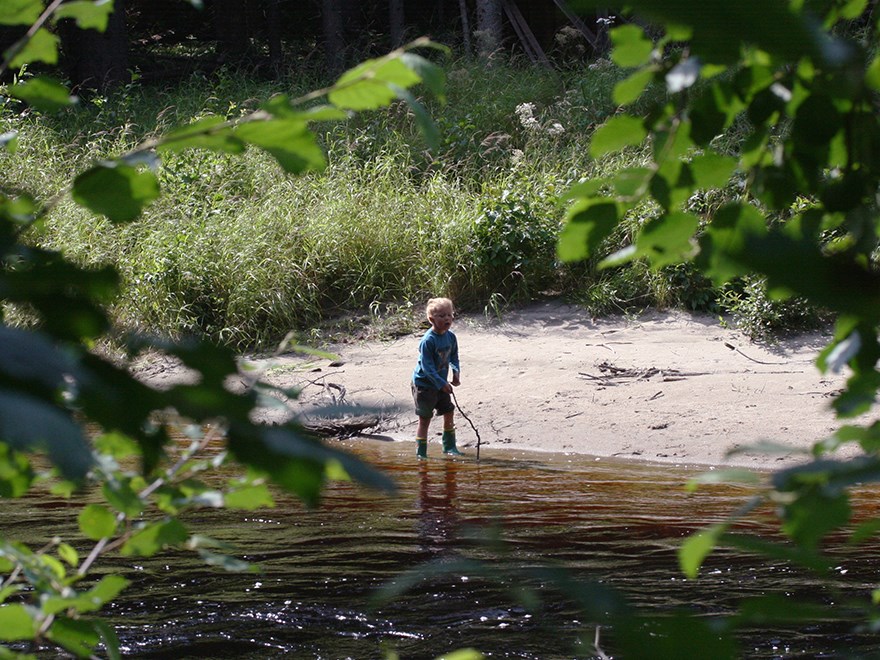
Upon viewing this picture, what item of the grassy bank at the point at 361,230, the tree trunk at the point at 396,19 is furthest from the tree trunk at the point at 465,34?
the grassy bank at the point at 361,230

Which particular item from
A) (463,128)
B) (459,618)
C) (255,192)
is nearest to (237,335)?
(255,192)

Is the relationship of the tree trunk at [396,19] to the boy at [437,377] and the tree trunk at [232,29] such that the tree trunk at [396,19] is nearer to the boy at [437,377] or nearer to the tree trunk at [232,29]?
the tree trunk at [232,29]

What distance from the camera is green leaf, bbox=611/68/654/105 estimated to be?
3.43 feet

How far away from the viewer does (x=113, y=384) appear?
0.61 meters

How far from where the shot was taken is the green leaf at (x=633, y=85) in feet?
3.43

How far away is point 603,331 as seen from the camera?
966 centimetres

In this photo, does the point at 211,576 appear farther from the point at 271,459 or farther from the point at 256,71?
the point at 256,71

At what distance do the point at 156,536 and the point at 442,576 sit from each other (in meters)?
3.60

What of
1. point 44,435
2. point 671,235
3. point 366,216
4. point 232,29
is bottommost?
point 44,435

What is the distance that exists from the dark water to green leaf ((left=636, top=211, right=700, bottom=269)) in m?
2.14

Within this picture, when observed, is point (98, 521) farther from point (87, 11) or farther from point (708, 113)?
point (708, 113)

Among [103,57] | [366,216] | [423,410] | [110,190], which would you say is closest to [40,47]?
[110,190]

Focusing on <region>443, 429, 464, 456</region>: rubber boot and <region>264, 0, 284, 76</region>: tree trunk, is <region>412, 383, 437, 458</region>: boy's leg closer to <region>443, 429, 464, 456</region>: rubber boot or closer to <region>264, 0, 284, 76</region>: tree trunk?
<region>443, 429, 464, 456</region>: rubber boot

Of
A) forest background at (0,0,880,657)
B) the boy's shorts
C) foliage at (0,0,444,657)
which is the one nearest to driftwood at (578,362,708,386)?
the boy's shorts
